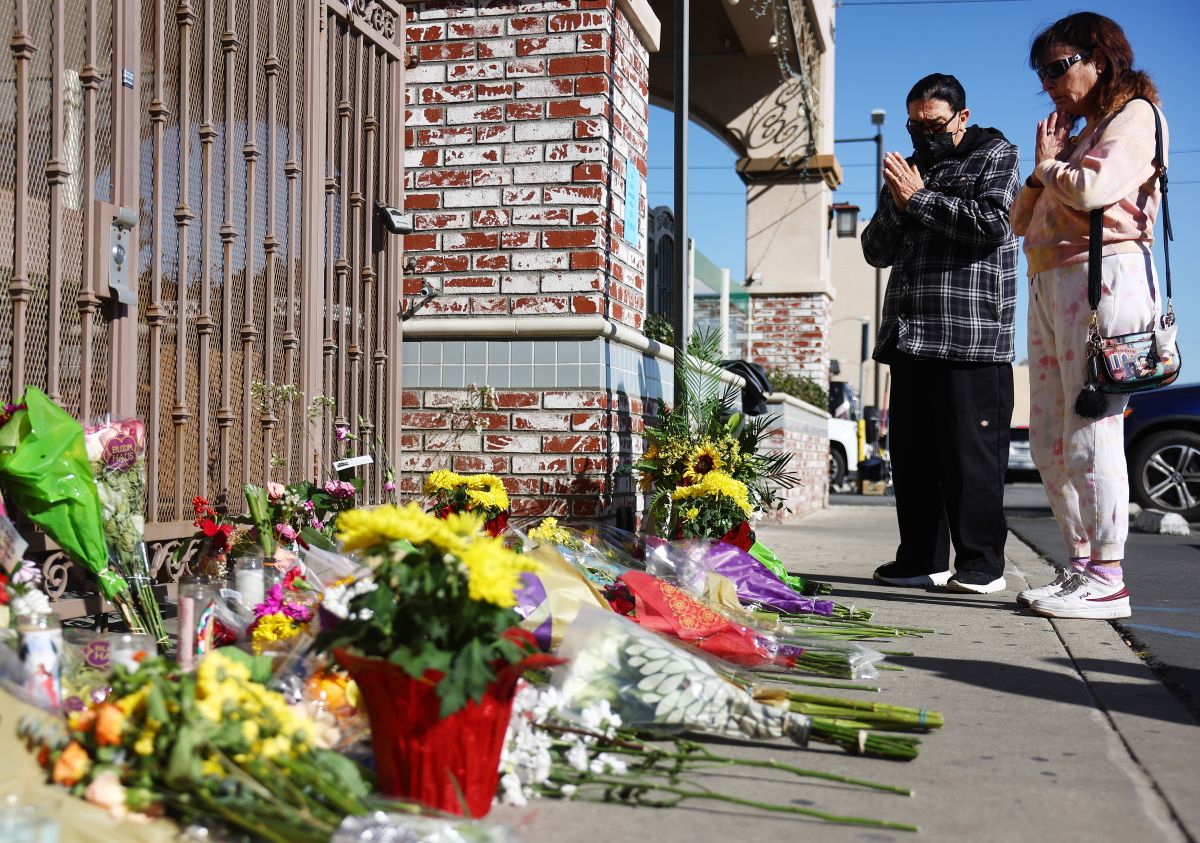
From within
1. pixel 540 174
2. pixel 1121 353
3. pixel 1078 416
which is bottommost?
pixel 1078 416

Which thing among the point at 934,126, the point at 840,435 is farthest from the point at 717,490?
the point at 840,435

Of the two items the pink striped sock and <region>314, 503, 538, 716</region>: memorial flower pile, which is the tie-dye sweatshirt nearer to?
the pink striped sock

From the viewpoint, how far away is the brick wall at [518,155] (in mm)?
4980

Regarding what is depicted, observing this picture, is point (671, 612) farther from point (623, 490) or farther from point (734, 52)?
point (734, 52)

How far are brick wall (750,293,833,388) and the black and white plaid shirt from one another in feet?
20.8

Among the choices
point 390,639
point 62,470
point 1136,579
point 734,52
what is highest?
point 734,52

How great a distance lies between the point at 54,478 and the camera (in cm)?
271

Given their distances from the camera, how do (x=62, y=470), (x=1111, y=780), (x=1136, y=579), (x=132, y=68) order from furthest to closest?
(x=1136, y=579) < (x=132, y=68) < (x=62, y=470) < (x=1111, y=780)

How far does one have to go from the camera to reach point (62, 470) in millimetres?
2734

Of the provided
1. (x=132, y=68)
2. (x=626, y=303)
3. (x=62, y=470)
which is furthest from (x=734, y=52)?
(x=62, y=470)

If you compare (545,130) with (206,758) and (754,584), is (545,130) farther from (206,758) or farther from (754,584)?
(206,758)

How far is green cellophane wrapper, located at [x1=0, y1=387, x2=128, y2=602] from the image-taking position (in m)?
2.66

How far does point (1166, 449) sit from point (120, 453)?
927 centimetres

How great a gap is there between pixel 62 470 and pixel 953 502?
343cm
